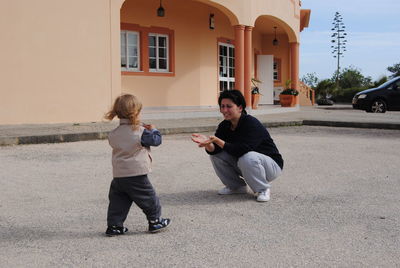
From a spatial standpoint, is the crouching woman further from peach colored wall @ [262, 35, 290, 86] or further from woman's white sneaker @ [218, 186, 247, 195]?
peach colored wall @ [262, 35, 290, 86]

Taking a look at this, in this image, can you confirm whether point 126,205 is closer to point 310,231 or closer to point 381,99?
point 310,231

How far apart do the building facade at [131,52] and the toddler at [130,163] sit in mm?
8212

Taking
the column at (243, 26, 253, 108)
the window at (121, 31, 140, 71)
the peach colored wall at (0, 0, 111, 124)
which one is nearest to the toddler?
the peach colored wall at (0, 0, 111, 124)

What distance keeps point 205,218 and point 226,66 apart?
47.8 ft

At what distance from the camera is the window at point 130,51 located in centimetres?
1475

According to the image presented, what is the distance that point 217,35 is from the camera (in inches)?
680

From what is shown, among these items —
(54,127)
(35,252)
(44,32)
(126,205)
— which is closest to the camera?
(35,252)

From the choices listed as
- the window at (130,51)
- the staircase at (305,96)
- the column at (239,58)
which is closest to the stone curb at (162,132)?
the column at (239,58)

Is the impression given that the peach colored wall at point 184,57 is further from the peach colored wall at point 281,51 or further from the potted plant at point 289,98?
the peach colored wall at point 281,51

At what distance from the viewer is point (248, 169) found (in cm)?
443

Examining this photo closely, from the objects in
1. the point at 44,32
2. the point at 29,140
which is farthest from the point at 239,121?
the point at 44,32

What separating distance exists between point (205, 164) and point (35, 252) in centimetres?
377

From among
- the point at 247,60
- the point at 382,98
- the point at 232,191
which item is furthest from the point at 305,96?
the point at 232,191

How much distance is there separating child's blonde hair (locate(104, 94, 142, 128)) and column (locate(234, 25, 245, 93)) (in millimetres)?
11800
